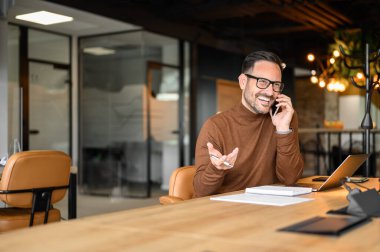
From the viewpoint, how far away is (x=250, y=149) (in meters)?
2.47

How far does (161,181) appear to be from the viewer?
8680 mm

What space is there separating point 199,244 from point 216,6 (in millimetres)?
7075

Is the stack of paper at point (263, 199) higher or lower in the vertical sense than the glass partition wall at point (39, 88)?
lower

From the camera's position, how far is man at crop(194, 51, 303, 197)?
2361 millimetres

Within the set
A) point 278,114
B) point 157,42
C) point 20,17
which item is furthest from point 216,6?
point 278,114

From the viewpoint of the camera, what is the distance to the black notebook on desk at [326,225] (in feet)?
3.71

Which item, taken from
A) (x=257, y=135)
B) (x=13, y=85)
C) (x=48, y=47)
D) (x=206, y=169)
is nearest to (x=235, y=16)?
(x=48, y=47)

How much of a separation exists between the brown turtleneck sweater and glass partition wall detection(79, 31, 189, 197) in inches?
233

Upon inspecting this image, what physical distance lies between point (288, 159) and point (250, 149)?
0.20 meters

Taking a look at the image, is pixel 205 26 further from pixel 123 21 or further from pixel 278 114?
pixel 278 114

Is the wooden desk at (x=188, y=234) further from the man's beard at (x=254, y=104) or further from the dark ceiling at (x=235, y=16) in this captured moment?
the dark ceiling at (x=235, y=16)

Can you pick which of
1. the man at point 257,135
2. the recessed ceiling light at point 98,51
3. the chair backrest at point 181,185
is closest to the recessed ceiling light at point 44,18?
the recessed ceiling light at point 98,51

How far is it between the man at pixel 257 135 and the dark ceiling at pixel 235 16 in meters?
4.79

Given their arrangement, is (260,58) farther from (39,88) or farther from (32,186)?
(39,88)
